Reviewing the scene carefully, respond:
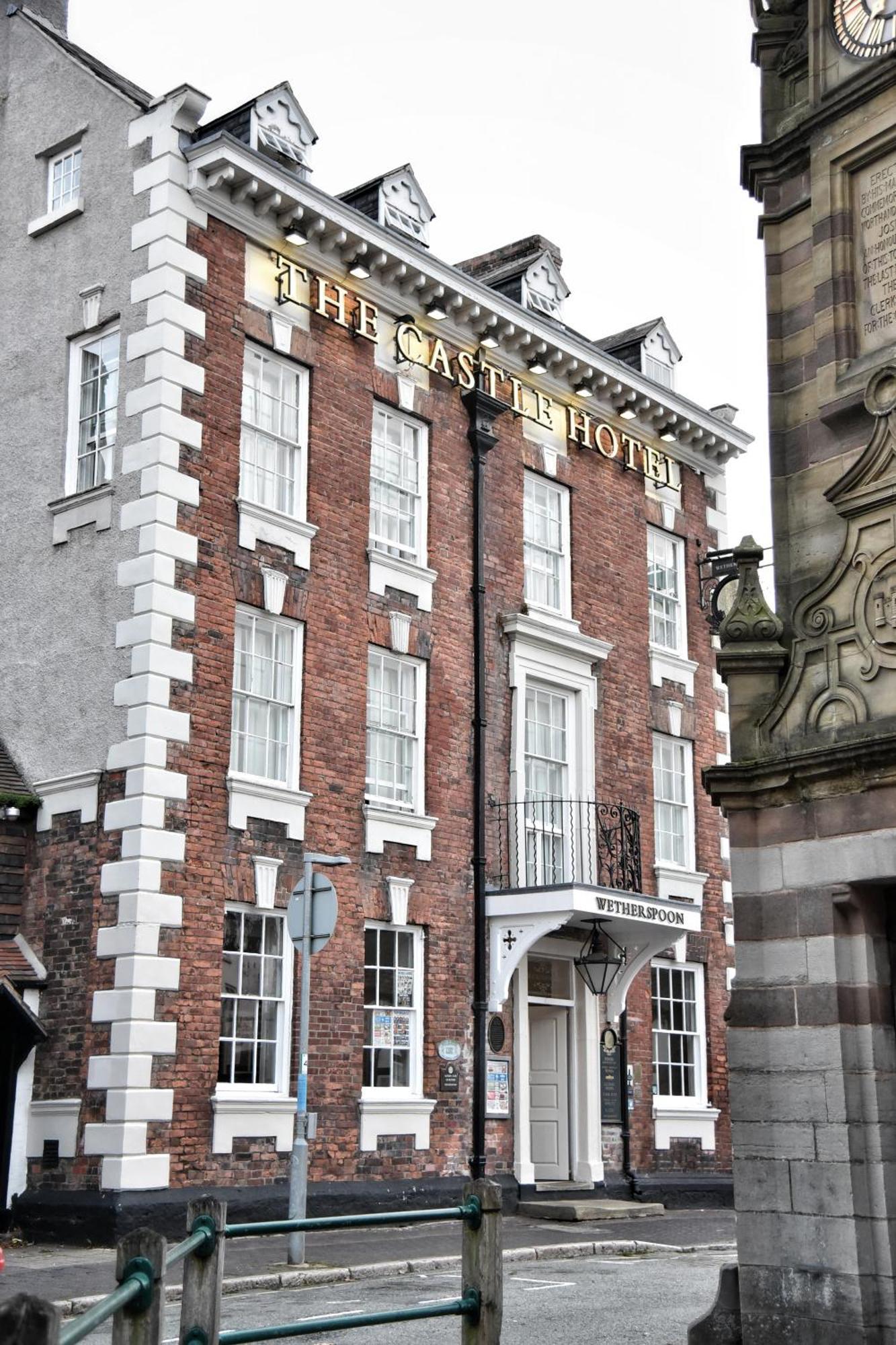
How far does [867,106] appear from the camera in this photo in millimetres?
9695

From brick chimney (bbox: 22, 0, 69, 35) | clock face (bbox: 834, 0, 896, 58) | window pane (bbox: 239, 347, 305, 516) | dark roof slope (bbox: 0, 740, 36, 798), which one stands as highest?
brick chimney (bbox: 22, 0, 69, 35)

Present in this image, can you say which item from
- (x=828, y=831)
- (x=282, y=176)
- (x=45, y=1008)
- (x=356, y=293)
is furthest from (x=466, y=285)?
(x=828, y=831)

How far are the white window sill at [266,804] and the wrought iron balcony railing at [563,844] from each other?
3.54 metres

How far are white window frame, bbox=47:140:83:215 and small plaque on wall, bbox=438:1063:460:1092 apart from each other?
1153cm

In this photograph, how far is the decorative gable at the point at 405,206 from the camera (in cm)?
2164

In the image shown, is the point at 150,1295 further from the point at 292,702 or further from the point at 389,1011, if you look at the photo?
the point at 389,1011

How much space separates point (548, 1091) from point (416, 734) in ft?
17.8

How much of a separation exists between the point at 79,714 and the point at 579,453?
9500mm

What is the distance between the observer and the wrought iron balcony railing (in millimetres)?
21000

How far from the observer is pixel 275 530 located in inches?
733

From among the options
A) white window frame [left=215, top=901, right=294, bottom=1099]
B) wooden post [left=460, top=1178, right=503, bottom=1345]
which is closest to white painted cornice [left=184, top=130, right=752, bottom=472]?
white window frame [left=215, top=901, right=294, bottom=1099]

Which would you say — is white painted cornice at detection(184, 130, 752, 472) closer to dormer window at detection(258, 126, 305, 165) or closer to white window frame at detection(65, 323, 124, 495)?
dormer window at detection(258, 126, 305, 165)

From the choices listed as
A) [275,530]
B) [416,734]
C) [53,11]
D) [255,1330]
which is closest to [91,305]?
[275,530]

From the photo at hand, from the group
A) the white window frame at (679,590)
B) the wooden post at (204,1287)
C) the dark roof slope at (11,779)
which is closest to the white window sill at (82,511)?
the dark roof slope at (11,779)
